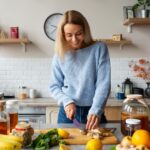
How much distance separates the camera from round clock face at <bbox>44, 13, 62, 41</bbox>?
14.0 ft

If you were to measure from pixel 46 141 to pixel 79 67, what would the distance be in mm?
757

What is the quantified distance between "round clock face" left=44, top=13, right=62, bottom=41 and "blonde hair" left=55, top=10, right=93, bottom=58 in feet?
7.08

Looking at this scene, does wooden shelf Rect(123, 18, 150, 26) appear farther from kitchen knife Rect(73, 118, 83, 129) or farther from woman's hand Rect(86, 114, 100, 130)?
woman's hand Rect(86, 114, 100, 130)

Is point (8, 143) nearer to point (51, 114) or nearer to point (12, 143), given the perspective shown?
point (12, 143)

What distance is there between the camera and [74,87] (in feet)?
7.04

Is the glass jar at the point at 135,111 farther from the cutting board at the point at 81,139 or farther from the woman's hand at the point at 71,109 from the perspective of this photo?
the woman's hand at the point at 71,109


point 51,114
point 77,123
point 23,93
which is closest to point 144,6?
point 51,114

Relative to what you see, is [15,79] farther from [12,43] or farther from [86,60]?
[86,60]

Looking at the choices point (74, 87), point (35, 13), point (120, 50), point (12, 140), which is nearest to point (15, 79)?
point (35, 13)

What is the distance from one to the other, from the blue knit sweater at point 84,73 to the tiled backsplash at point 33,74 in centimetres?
216

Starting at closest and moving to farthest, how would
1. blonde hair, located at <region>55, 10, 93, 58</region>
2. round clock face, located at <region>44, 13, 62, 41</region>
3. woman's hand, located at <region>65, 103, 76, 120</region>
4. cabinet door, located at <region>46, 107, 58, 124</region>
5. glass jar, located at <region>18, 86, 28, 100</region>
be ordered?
woman's hand, located at <region>65, 103, 76, 120</region>
blonde hair, located at <region>55, 10, 93, 58</region>
cabinet door, located at <region>46, 107, 58, 124</region>
glass jar, located at <region>18, 86, 28, 100</region>
round clock face, located at <region>44, 13, 62, 41</region>

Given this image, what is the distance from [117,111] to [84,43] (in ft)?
5.81

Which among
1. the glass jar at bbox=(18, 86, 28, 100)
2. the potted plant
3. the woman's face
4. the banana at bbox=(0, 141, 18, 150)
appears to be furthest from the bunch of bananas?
the potted plant

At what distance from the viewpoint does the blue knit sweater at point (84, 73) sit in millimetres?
2089
